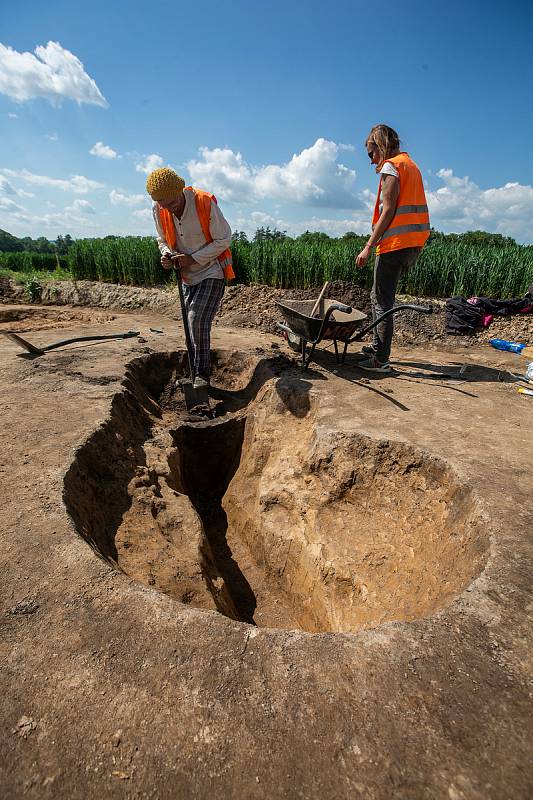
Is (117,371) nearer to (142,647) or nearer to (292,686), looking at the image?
(142,647)

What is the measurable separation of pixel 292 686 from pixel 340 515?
1.88m

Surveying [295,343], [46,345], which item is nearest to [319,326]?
[295,343]

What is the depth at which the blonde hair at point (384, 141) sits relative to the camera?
4148 millimetres

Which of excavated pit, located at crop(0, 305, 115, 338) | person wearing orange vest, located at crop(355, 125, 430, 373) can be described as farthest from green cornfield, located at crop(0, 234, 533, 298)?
person wearing orange vest, located at crop(355, 125, 430, 373)

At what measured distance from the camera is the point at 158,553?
A: 2.61 meters

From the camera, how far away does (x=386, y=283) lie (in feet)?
15.2

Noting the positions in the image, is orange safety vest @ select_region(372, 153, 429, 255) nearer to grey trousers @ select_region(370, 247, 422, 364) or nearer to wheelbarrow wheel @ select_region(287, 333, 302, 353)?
grey trousers @ select_region(370, 247, 422, 364)

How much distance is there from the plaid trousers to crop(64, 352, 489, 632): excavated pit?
83 centimetres

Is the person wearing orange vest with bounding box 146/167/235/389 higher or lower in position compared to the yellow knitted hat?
lower

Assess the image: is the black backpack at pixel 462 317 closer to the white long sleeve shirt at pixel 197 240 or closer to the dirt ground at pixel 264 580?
the dirt ground at pixel 264 580

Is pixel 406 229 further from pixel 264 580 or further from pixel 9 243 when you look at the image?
pixel 9 243

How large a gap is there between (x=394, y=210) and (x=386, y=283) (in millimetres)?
764

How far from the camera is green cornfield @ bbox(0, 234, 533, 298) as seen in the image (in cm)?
882

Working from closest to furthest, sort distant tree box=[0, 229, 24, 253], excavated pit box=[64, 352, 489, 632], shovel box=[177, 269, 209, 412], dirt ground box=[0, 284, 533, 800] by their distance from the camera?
dirt ground box=[0, 284, 533, 800] → excavated pit box=[64, 352, 489, 632] → shovel box=[177, 269, 209, 412] → distant tree box=[0, 229, 24, 253]
